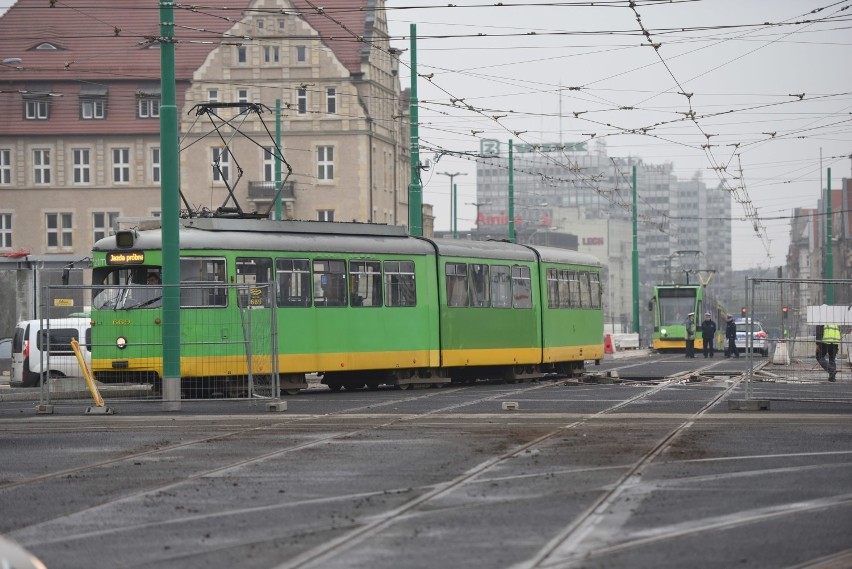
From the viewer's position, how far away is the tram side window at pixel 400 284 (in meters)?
29.2

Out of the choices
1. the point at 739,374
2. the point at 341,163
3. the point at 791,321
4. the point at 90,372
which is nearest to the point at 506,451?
the point at 791,321

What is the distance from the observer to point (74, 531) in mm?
9789

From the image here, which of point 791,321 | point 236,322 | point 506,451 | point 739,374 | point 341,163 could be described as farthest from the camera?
point 341,163

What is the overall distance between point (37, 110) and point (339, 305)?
53.2m

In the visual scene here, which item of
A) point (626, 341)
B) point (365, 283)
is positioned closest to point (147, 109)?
point (626, 341)

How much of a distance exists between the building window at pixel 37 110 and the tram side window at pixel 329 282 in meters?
52.5

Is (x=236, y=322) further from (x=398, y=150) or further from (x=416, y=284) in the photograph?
(x=398, y=150)

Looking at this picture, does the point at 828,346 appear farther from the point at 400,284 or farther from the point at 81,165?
the point at 81,165

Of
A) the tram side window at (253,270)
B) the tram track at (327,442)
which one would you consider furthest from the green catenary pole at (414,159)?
the tram track at (327,442)

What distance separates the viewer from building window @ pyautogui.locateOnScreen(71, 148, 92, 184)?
3078 inches

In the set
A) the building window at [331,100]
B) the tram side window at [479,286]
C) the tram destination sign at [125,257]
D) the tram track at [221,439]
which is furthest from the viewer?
the building window at [331,100]

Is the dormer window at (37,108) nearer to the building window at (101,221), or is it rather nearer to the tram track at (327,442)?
the building window at (101,221)

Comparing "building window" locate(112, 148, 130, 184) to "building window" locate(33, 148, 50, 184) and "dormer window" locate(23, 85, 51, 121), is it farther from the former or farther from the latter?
"dormer window" locate(23, 85, 51, 121)

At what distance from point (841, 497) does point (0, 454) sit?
8010mm
